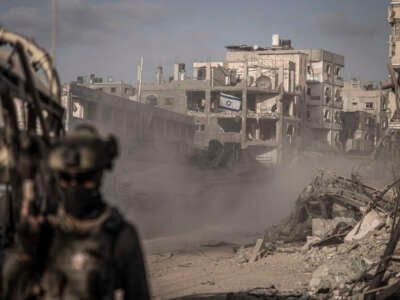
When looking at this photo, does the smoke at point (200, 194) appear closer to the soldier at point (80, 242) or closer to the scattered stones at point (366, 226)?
the scattered stones at point (366, 226)

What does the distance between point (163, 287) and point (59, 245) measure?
13191 millimetres

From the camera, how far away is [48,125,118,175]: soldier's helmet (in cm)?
309

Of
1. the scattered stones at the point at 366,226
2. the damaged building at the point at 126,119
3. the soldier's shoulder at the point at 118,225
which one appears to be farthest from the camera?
the damaged building at the point at 126,119

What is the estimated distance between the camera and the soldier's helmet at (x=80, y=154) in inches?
121

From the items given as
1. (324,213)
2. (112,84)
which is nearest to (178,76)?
(112,84)

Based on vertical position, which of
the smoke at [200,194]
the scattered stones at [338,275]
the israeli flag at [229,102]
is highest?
the israeli flag at [229,102]

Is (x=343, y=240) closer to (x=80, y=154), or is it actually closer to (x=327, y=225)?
(x=327, y=225)

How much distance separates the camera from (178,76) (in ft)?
249

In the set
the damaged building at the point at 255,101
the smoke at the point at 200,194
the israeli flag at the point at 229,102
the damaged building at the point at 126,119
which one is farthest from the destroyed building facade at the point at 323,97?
the damaged building at the point at 126,119

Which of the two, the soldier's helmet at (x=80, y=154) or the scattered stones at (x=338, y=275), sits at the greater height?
the soldier's helmet at (x=80, y=154)

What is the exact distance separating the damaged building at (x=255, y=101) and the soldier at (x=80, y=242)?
52127 mm

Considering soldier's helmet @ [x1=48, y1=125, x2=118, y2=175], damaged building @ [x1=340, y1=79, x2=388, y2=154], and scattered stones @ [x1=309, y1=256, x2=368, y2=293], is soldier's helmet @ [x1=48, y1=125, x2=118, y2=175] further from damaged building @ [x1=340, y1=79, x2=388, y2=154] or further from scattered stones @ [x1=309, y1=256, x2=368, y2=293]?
damaged building @ [x1=340, y1=79, x2=388, y2=154]

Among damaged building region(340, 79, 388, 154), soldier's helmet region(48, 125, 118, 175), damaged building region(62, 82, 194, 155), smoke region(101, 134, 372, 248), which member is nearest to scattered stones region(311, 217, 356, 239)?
smoke region(101, 134, 372, 248)

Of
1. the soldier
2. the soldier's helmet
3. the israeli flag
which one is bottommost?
the soldier
